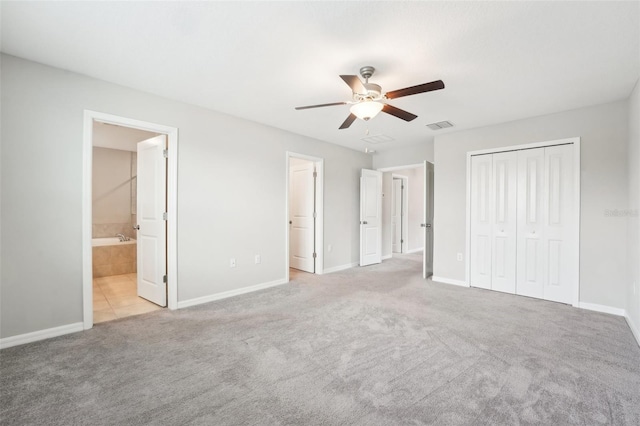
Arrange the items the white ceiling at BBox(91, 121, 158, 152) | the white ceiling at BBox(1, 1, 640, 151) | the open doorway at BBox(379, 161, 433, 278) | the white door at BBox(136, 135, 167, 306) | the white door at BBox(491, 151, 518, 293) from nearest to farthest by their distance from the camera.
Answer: the white ceiling at BBox(1, 1, 640, 151), the white door at BBox(136, 135, 167, 306), the white door at BBox(491, 151, 518, 293), the white ceiling at BBox(91, 121, 158, 152), the open doorway at BBox(379, 161, 433, 278)

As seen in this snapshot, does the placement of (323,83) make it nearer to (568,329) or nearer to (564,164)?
(564,164)

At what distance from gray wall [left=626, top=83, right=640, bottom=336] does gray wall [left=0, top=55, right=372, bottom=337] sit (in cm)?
394

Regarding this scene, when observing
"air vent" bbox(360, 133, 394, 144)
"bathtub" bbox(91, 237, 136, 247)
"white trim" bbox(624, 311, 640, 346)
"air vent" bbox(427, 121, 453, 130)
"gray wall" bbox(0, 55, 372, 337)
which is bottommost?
"white trim" bbox(624, 311, 640, 346)

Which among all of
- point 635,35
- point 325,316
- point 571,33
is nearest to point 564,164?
point 635,35

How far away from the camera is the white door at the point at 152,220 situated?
11.4 ft

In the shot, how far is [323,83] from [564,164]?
324 cm

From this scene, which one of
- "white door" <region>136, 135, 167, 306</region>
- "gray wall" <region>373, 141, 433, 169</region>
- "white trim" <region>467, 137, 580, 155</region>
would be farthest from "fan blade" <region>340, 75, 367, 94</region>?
"gray wall" <region>373, 141, 433, 169</region>

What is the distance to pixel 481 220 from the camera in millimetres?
A: 4336

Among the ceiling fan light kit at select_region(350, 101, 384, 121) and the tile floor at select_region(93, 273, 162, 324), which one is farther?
the tile floor at select_region(93, 273, 162, 324)

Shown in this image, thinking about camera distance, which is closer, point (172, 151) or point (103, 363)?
point (103, 363)

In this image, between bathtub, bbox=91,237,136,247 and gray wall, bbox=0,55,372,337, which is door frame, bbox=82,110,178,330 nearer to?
gray wall, bbox=0,55,372,337

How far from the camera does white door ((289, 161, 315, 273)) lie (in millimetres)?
5320

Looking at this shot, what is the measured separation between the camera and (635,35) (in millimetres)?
2061

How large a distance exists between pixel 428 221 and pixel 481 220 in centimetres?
95
